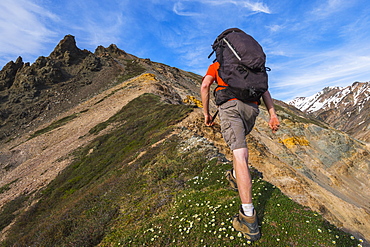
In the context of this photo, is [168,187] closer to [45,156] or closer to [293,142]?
[45,156]

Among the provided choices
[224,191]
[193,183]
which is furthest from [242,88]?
[193,183]

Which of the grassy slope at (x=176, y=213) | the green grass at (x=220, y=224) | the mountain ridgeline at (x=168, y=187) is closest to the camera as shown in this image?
the green grass at (x=220, y=224)

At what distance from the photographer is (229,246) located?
4.55 metres

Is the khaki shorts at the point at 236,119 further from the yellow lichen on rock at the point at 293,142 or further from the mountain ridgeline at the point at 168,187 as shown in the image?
the yellow lichen on rock at the point at 293,142

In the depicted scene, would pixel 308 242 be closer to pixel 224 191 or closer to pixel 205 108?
pixel 224 191

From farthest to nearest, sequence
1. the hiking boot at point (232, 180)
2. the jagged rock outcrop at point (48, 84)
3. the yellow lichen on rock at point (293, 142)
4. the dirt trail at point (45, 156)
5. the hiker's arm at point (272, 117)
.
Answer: the jagged rock outcrop at point (48, 84)
the yellow lichen on rock at point (293, 142)
the dirt trail at point (45, 156)
the hiking boot at point (232, 180)
the hiker's arm at point (272, 117)

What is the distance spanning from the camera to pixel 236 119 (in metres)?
4.79

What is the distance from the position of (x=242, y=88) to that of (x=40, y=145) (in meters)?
37.3

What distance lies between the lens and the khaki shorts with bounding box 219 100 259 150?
4684 millimetres

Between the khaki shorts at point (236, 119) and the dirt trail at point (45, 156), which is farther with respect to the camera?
the dirt trail at point (45, 156)

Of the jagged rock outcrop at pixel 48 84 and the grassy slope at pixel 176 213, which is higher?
the jagged rock outcrop at pixel 48 84

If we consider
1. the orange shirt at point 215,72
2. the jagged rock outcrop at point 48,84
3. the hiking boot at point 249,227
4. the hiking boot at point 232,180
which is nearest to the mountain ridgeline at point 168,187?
the hiking boot at point 249,227

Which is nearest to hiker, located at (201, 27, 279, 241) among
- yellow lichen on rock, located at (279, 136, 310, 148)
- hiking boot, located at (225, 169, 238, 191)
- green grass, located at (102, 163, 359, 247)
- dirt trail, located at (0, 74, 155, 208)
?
green grass, located at (102, 163, 359, 247)

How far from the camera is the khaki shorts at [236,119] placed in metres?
4.68
